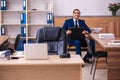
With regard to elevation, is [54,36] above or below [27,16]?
below

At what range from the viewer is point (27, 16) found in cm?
795

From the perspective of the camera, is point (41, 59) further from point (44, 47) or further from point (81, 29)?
point (81, 29)

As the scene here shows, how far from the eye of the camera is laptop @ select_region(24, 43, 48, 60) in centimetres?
324

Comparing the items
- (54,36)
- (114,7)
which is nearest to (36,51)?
(54,36)

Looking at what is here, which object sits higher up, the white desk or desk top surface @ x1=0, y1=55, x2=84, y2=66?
desk top surface @ x1=0, y1=55, x2=84, y2=66

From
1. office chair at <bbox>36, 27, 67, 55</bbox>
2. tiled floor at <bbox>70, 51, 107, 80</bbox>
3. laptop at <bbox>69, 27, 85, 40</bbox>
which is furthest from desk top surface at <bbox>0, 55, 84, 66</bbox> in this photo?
laptop at <bbox>69, 27, 85, 40</bbox>

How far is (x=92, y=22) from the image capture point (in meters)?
7.81

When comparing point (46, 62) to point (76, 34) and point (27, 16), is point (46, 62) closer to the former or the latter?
point (76, 34)

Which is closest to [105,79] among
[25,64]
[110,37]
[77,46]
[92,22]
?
[110,37]

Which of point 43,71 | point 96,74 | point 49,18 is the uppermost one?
point 49,18

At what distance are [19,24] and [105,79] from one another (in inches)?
151

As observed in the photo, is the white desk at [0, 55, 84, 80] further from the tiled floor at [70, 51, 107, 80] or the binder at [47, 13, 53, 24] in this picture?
the binder at [47, 13, 53, 24]

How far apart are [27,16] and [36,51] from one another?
4.81 metres

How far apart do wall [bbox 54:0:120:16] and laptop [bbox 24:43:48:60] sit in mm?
4873
